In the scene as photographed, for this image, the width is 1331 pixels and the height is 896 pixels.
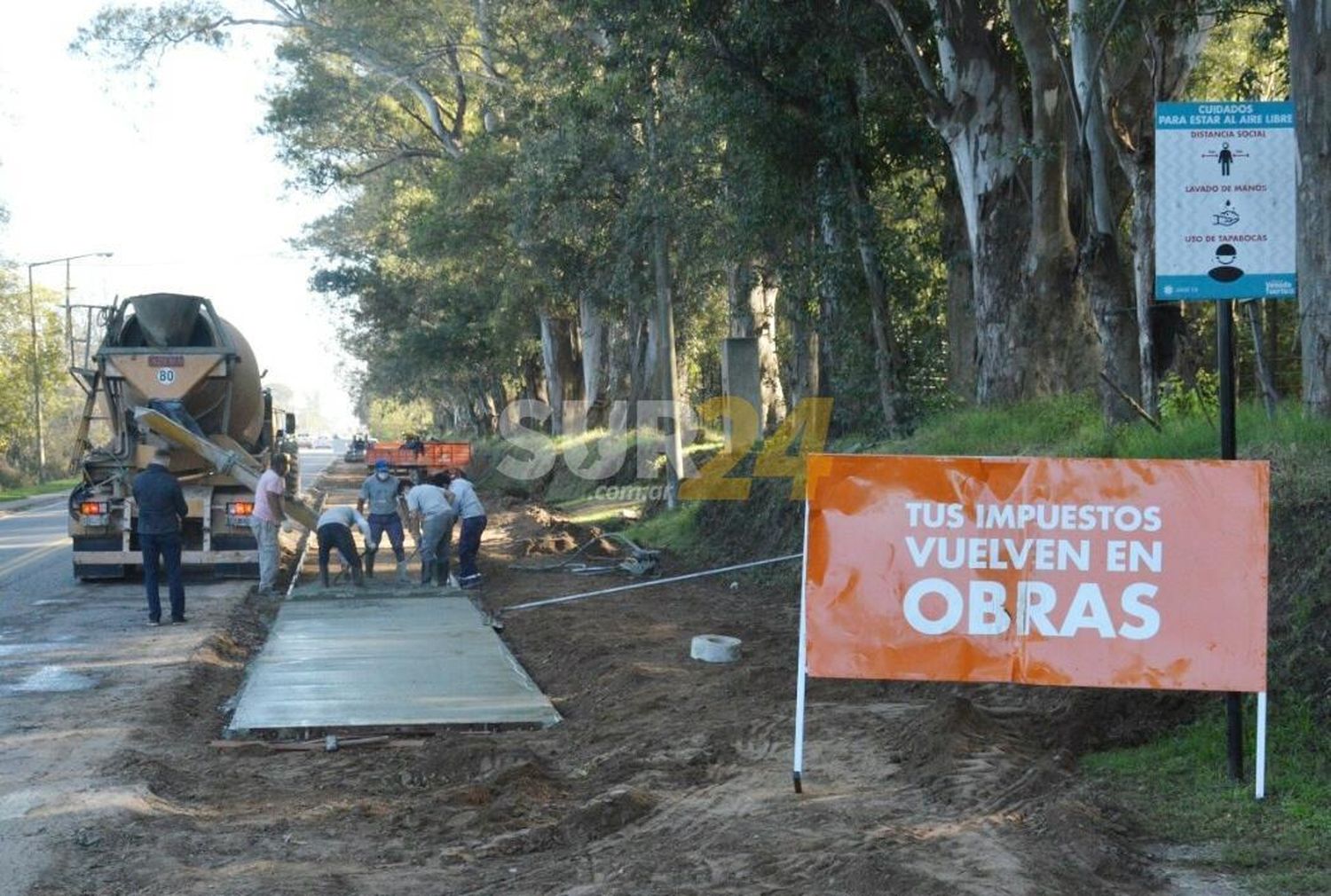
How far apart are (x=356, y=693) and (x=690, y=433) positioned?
2778cm

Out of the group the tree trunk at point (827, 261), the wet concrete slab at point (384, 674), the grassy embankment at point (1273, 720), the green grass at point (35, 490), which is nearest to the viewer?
the grassy embankment at point (1273, 720)

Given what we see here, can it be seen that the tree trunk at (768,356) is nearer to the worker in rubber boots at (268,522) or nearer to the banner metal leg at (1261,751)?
the worker in rubber boots at (268,522)

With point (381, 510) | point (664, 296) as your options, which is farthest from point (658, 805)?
point (664, 296)

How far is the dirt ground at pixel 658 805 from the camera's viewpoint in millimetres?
6496

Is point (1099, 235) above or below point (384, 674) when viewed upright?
above

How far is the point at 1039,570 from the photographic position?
7582 millimetres

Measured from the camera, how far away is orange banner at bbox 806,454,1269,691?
7.46 meters

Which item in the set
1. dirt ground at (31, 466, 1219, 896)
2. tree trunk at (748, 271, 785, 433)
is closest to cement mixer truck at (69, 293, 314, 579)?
dirt ground at (31, 466, 1219, 896)

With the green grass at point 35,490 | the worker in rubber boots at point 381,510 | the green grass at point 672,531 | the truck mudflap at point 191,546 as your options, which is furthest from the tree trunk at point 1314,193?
the green grass at point 35,490

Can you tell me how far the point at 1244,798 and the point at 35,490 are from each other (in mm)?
54681

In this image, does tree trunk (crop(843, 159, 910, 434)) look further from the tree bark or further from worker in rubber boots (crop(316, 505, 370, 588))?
worker in rubber boots (crop(316, 505, 370, 588))

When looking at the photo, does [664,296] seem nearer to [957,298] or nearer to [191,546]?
[957,298]

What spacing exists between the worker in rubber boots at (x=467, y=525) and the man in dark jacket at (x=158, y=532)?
4.05 metres

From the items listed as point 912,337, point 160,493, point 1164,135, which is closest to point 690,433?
point 912,337
